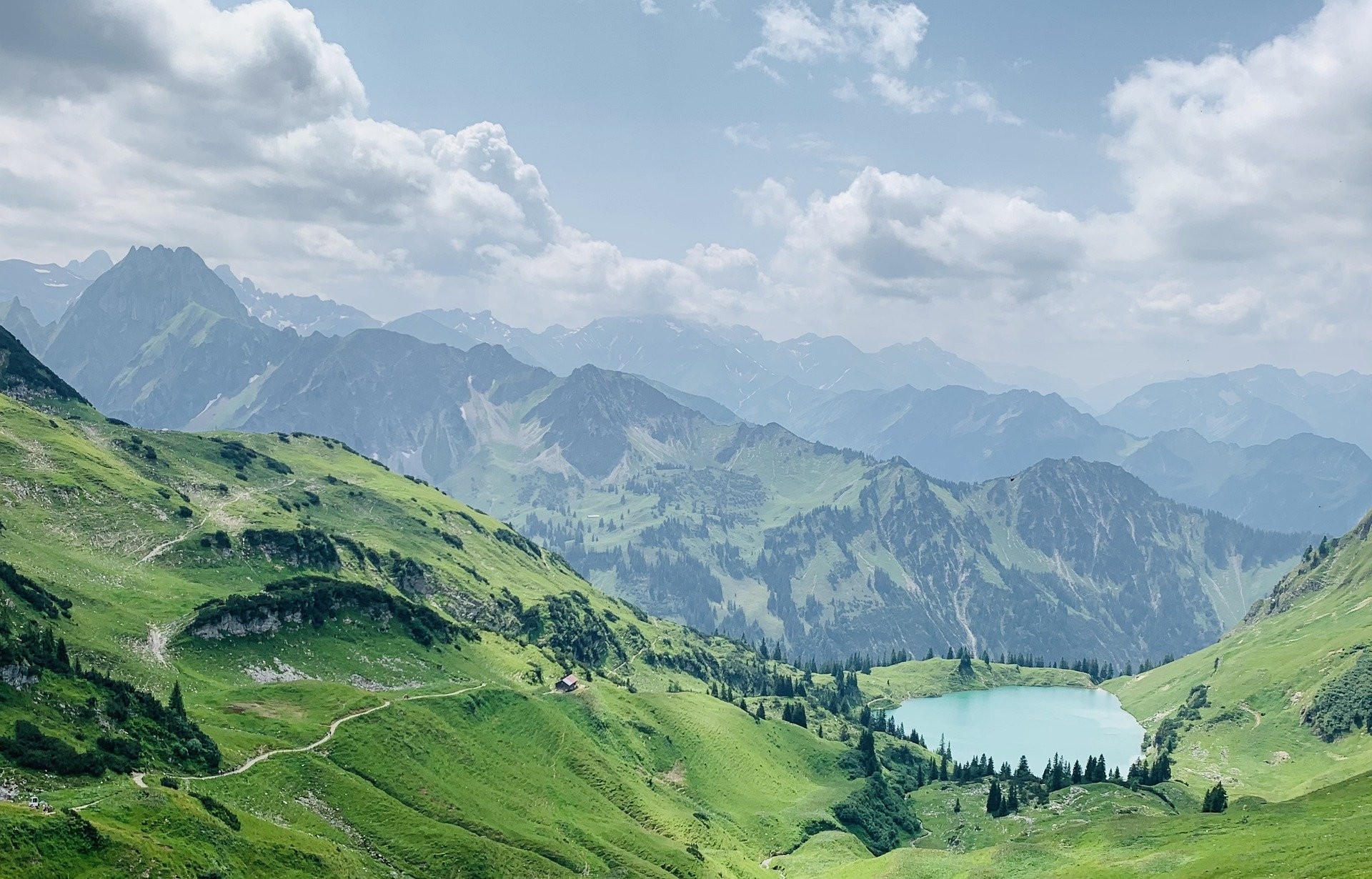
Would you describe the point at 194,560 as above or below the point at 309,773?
above

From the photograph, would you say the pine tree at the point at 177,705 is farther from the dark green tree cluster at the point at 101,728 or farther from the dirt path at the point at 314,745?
the dirt path at the point at 314,745

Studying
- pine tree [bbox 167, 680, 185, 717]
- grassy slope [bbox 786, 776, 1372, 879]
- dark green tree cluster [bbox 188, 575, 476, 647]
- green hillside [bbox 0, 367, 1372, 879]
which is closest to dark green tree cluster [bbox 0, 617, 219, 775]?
pine tree [bbox 167, 680, 185, 717]

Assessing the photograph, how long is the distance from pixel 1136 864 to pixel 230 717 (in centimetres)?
12058

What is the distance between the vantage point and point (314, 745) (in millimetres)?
117625

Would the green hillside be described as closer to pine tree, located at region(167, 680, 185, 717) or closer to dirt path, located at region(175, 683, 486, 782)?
dirt path, located at region(175, 683, 486, 782)

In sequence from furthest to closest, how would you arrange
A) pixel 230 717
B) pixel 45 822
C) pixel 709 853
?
pixel 709 853, pixel 230 717, pixel 45 822

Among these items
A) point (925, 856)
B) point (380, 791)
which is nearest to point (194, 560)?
point (380, 791)

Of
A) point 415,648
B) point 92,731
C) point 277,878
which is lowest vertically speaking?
point 277,878

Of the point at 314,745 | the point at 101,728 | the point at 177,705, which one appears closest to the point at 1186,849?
the point at 314,745

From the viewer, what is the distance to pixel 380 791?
115 metres

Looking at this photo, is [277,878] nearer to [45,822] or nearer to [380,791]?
[45,822]

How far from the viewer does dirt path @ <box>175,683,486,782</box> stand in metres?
96.9

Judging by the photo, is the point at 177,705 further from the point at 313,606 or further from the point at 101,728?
the point at 313,606

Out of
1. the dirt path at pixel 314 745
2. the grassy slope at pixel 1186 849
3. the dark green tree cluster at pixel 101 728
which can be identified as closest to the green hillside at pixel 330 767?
the dark green tree cluster at pixel 101 728
